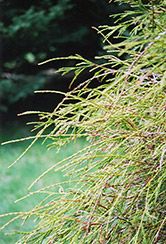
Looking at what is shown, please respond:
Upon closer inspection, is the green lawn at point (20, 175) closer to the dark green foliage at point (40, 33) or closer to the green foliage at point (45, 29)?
the dark green foliage at point (40, 33)

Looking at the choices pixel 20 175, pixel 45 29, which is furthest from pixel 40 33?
pixel 20 175

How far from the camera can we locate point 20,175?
670 centimetres

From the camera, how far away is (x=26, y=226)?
5.18m

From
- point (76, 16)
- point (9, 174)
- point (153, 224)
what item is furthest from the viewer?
point (76, 16)

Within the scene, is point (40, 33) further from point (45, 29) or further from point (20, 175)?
point (20, 175)

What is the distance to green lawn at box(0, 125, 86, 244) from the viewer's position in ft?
18.2

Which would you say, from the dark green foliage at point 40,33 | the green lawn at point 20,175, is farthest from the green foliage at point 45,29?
the green lawn at point 20,175

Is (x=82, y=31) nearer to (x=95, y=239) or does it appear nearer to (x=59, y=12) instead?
(x=59, y=12)

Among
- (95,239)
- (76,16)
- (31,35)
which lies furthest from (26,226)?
(76,16)

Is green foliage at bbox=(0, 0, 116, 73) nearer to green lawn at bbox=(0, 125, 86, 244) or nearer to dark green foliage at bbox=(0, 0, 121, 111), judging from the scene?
dark green foliage at bbox=(0, 0, 121, 111)

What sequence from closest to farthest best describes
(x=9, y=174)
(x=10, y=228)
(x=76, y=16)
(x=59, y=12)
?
1. (x=10, y=228)
2. (x=9, y=174)
3. (x=59, y=12)
4. (x=76, y=16)

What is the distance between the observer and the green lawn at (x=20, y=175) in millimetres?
5539

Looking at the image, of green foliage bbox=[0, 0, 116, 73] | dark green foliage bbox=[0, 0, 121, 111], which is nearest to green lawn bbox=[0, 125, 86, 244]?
dark green foliage bbox=[0, 0, 121, 111]

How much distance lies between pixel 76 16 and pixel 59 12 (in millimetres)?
716
